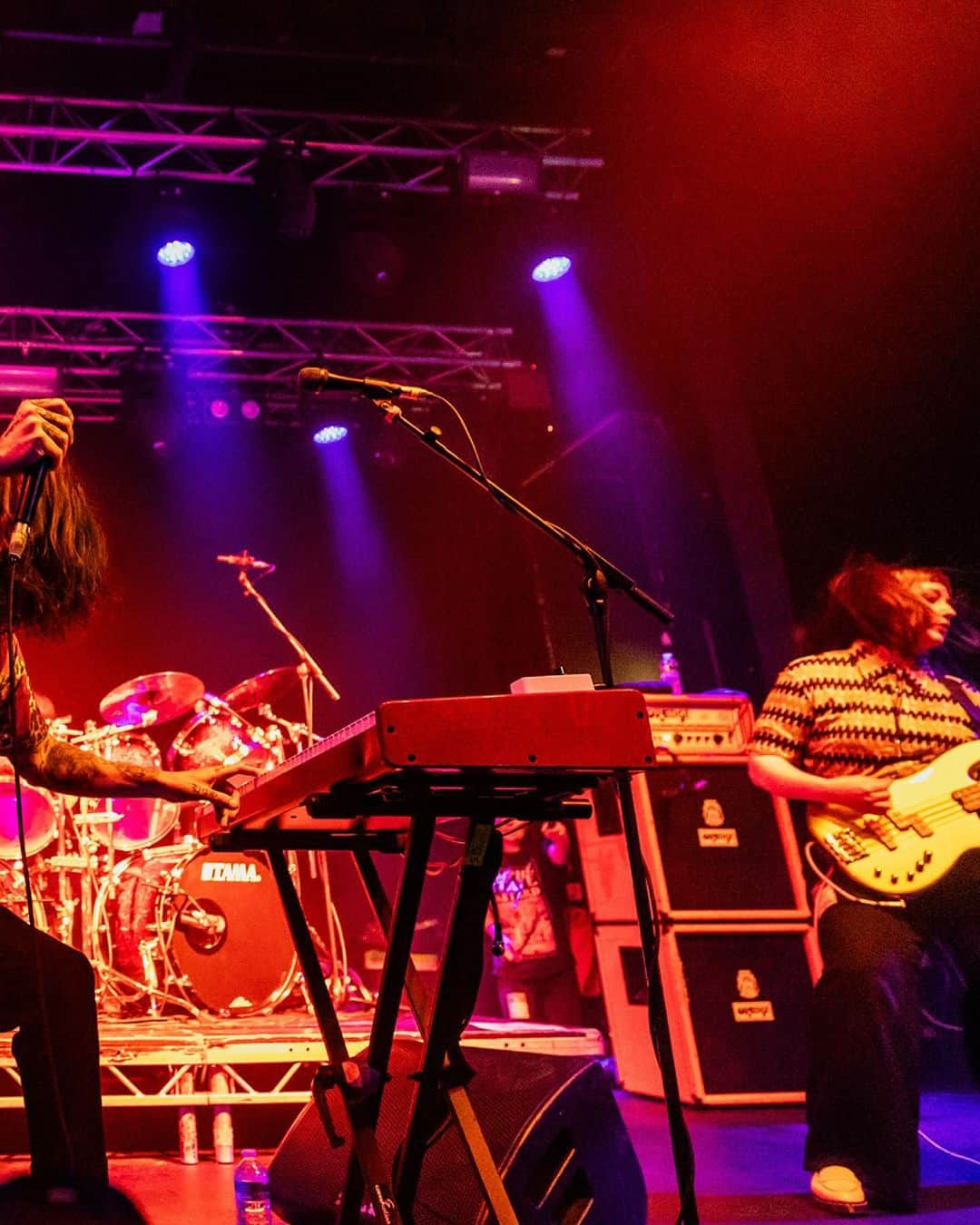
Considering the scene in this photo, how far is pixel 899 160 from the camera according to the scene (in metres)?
5.63

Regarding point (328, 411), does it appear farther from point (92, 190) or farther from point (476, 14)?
point (476, 14)

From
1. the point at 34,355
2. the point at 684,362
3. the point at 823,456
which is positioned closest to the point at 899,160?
the point at 823,456

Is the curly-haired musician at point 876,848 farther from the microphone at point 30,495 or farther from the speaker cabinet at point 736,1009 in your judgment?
the microphone at point 30,495

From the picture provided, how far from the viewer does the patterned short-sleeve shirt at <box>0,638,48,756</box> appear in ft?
7.85

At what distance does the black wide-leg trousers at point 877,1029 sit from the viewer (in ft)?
10.7

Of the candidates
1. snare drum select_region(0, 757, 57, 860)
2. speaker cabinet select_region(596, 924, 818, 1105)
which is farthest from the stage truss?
snare drum select_region(0, 757, 57, 860)

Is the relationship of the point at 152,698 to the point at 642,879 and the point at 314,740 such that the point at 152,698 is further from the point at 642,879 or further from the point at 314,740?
the point at 642,879

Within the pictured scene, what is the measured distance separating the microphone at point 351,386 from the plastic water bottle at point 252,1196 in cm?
203

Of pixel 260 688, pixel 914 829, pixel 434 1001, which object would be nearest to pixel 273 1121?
pixel 260 688

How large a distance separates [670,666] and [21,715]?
21.1 ft

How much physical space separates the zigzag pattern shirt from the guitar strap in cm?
4

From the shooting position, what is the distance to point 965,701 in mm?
3994

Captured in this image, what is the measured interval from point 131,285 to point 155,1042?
524cm

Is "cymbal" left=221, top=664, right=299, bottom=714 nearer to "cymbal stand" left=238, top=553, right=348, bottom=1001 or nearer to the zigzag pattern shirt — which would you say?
"cymbal stand" left=238, top=553, right=348, bottom=1001
